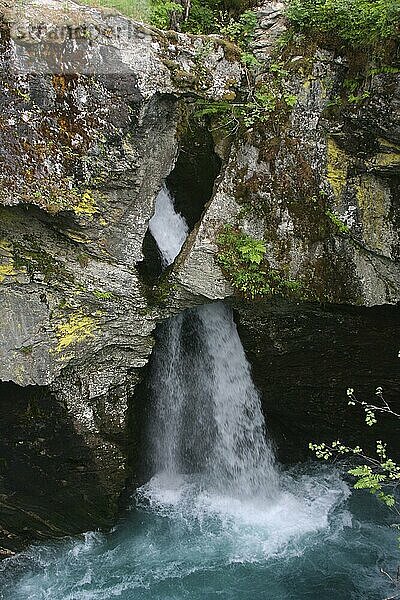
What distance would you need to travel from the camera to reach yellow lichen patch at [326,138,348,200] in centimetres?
600

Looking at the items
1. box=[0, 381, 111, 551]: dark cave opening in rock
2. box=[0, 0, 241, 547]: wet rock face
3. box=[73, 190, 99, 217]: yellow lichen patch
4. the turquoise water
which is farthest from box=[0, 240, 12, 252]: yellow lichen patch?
the turquoise water

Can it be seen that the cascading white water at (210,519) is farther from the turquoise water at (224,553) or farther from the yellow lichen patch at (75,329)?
the yellow lichen patch at (75,329)

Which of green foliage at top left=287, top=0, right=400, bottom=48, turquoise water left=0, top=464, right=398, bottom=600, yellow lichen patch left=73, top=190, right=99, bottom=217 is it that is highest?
green foliage at top left=287, top=0, right=400, bottom=48

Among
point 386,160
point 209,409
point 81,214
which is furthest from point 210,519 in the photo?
point 386,160

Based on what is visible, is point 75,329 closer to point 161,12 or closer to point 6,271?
point 6,271

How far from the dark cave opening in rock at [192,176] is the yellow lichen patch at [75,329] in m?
1.36

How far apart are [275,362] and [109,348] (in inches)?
96.7

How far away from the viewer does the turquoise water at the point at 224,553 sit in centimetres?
662

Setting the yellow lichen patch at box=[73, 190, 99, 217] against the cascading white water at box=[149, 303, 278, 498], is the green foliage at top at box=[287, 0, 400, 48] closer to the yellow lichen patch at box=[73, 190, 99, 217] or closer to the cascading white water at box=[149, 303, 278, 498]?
the yellow lichen patch at box=[73, 190, 99, 217]

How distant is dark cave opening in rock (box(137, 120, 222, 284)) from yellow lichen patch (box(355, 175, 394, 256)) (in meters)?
2.07

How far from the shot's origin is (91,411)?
7.01m

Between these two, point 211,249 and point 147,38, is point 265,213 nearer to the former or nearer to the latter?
point 211,249

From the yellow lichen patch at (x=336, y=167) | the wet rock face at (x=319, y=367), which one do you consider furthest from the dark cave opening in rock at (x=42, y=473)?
the yellow lichen patch at (x=336, y=167)

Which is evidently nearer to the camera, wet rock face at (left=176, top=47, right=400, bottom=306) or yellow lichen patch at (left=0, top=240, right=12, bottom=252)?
yellow lichen patch at (left=0, top=240, right=12, bottom=252)
